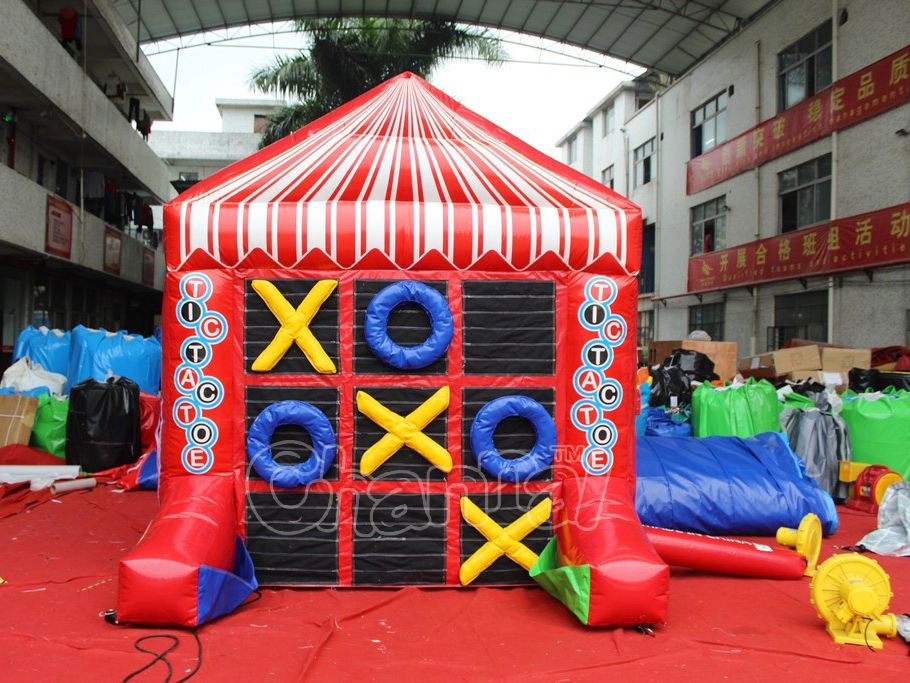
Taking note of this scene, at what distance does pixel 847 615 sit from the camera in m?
3.71

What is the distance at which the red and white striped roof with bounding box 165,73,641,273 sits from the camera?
4.47 m

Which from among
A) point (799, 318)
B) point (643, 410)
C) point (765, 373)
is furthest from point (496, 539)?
point (799, 318)

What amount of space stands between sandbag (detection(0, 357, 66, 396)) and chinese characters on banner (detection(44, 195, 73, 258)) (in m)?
3.81

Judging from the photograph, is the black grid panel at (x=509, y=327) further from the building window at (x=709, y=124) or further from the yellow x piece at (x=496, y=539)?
the building window at (x=709, y=124)

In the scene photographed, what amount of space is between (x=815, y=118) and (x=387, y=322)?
12.9m

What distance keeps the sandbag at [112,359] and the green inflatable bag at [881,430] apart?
26.7 feet

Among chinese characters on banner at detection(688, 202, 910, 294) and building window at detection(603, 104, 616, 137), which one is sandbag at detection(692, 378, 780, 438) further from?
building window at detection(603, 104, 616, 137)

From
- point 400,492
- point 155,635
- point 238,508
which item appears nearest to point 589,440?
point 400,492

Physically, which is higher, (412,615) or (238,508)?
(238,508)

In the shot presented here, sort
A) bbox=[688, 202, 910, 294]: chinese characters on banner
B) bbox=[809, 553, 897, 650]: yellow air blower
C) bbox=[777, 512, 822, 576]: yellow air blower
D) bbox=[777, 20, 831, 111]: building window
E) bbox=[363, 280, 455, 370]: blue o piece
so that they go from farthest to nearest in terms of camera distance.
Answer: bbox=[777, 20, 831, 111]: building window → bbox=[688, 202, 910, 294]: chinese characters on banner → bbox=[777, 512, 822, 576]: yellow air blower → bbox=[363, 280, 455, 370]: blue o piece → bbox=[809, 553, 897, 650]: yellow air blower

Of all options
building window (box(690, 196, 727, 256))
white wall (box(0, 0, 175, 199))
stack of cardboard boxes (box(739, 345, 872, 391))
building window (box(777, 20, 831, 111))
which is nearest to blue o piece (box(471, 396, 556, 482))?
stack of cardboard boxes (box(739, 345, 872, 391))

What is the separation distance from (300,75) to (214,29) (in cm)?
282

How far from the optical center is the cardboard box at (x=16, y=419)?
7.92 metres

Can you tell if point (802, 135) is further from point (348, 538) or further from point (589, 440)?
point (348, 538)
